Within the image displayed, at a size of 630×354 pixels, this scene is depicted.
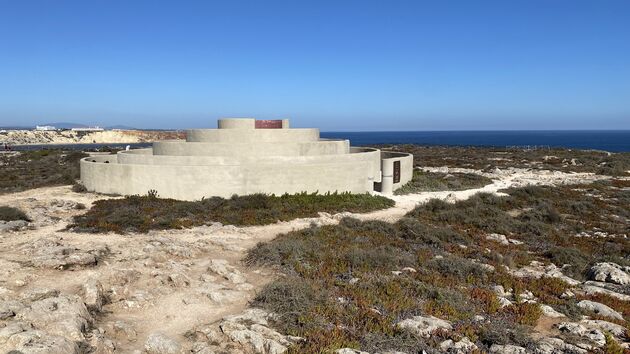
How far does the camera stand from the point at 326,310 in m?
9.54

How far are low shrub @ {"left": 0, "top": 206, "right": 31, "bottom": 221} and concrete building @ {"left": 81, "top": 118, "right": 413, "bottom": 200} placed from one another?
288 inches

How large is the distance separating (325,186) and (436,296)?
617 inches

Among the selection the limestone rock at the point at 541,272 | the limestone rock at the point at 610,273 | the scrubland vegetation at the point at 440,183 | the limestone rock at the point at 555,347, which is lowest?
the limestone rock at the point at 541,272

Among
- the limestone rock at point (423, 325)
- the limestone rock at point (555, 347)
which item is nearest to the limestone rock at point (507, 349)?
the limestone rock at point (555, 347)

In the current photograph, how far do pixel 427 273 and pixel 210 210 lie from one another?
12460 mm

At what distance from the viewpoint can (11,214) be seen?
1762 cm

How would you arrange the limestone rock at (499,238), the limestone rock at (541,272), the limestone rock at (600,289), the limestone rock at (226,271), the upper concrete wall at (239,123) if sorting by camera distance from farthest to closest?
the upper concrete wall at (239,123), the limestone rock at (499,238), the limestone rock at (541,272), the limestone rock at (226,271), the limestone rock at (600,289)

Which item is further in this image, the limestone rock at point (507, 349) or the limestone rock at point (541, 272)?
the limestone rock at point (541, 272)

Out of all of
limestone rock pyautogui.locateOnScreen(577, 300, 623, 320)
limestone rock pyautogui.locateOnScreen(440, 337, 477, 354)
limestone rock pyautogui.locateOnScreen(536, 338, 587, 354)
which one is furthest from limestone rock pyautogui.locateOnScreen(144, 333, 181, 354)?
limestone rock pyautogui.locateOnScreen(577, 300, 623, 320)

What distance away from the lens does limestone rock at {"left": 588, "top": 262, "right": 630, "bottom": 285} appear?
1252cm

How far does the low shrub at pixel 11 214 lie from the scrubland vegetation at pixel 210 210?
85.3 inches

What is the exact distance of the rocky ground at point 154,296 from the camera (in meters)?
7.99

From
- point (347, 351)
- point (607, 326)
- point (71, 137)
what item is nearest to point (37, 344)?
point (347, 351)

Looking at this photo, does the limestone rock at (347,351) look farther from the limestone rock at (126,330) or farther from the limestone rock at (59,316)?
the limestone rock at (59,316)
